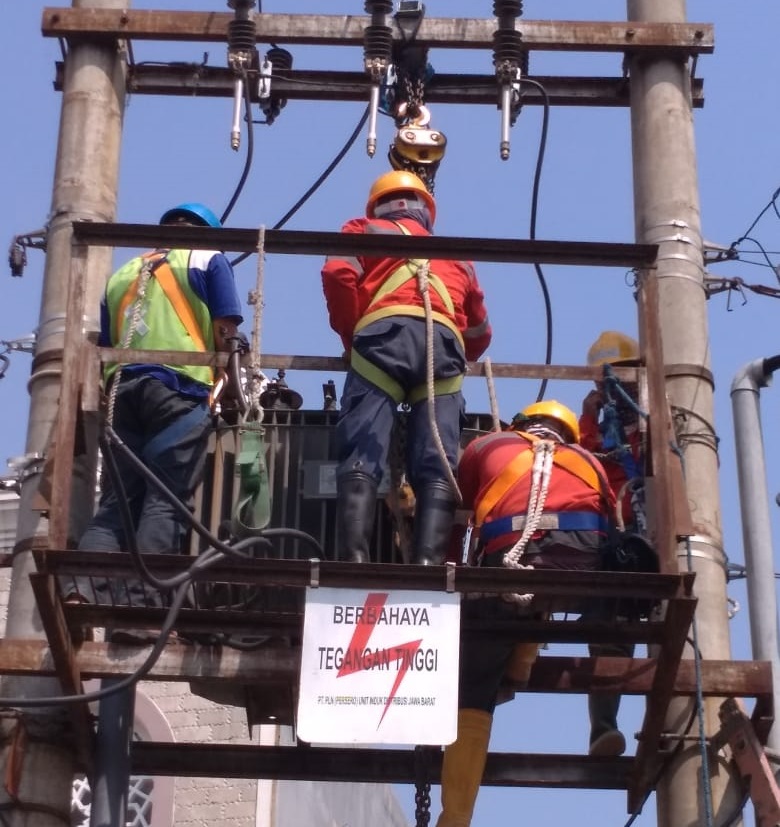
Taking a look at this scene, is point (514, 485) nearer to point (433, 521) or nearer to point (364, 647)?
point (433, 521)

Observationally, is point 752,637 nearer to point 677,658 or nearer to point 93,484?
point 677,658

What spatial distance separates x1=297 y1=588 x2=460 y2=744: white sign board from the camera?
8.24 m

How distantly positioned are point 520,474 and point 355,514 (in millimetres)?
733

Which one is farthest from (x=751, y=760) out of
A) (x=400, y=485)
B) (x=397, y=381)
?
(x=397, y=381)

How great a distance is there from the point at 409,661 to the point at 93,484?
199cm

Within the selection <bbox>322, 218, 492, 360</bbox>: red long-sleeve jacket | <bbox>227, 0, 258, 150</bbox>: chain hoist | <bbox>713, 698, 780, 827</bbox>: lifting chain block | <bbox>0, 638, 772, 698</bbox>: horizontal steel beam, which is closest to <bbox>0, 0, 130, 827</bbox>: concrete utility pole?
<bbox>0, 638, 772, 698</bbox>: horizontal steel beam

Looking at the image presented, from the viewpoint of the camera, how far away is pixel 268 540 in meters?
8.69

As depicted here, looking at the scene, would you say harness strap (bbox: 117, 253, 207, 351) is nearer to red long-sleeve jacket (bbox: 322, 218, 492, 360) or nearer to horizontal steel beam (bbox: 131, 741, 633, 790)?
red long-sleeve jacket (bbox: 322, 218, 492, 360)

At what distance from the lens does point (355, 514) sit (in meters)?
8.77

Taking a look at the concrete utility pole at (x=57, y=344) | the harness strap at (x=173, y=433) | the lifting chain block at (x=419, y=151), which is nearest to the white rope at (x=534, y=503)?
the harness strap at (x=173, y=433)

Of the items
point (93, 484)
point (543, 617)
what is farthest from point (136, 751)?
point (543, 617)

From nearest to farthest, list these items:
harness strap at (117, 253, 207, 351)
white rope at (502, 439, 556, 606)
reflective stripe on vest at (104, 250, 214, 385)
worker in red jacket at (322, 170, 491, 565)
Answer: white rope at (502, 439, 556, 606) < worker in red jacket at (322, 170, 491, 565) < reflective stripe on vest at (104, 250, 214, 385) < harness strap at (117, 253, 207, 351)

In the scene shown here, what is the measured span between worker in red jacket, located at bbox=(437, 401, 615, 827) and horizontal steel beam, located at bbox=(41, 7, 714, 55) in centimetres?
256

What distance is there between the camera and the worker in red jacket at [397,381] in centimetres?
881
